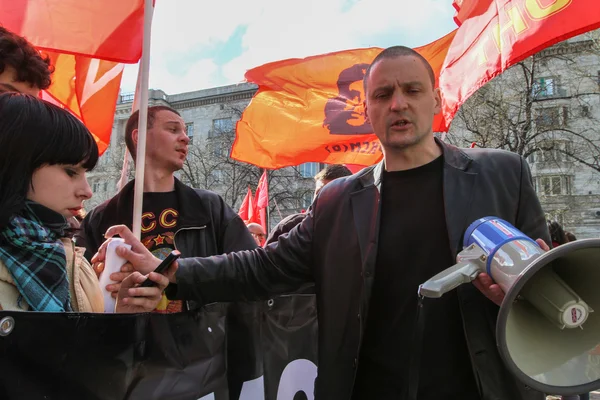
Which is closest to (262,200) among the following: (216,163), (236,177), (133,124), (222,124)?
(133,124)

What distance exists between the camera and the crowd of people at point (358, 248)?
4.80 ft

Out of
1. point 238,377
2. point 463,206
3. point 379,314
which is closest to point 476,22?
point 463,206

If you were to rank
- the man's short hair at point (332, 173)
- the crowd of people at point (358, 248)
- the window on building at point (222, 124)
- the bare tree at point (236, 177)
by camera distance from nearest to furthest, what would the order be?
1. the crowd of people at point (358, 248)
2. the man's short hair at point (332, 173)
3. the bare tree at point (236, 177)
4. the window on building at point (222, 124)

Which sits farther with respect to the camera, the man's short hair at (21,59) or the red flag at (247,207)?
the red flag at (247,207)

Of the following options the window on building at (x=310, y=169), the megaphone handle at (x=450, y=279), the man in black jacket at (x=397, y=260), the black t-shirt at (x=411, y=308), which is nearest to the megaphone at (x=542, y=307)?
the megaphone handle at (x=450, y=279)

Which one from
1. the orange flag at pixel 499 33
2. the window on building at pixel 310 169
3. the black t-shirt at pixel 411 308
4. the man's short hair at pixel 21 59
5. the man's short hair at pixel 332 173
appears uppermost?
the window on building at pixel 310 169

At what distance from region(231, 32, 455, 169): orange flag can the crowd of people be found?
172 inches

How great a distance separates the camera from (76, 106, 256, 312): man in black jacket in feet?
8.96

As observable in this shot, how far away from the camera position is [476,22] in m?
4.69

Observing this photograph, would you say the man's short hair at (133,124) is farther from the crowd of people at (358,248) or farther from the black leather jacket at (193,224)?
the crowd of people at (358,248)

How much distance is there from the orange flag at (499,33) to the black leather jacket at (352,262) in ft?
7.76

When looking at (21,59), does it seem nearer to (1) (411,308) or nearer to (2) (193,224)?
(2) (193,224)

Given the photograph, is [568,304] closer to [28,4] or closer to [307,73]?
[28,4]

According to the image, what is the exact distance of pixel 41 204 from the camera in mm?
1493
